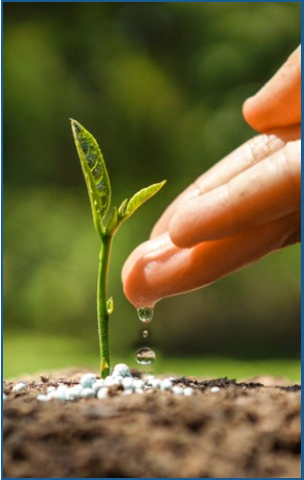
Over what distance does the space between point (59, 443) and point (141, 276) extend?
1.97ft

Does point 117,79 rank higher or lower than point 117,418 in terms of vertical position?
higher

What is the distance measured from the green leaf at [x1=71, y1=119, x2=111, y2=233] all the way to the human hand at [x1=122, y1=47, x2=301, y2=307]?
0.15 metres

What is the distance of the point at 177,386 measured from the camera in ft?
4.30

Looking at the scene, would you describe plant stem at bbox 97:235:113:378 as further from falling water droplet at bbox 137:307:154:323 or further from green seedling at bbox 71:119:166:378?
falling water droplet at bbox 137:307:154:323

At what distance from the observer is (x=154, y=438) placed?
882 mm

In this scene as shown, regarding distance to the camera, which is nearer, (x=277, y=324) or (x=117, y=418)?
(x=117, y=418)

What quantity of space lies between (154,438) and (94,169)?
600 millimetres

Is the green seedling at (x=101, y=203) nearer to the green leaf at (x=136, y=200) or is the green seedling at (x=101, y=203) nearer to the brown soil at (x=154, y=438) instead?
the green leaf at (x=136, y=200)

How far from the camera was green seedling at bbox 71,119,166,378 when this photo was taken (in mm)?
1323

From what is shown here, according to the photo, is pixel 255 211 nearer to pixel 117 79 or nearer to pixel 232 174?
pixel 232 174

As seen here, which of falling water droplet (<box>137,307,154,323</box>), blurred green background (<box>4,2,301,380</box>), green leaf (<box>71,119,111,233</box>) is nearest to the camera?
green leaf (<box>71,119,111,233</box>)

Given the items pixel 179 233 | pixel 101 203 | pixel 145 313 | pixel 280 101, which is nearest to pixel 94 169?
pixel 101 203

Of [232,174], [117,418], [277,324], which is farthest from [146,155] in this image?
[117,418]

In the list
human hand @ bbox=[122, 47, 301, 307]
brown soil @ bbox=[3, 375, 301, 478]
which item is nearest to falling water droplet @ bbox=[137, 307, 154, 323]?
human hand @ bbox=[122, 47, 301, 307]
